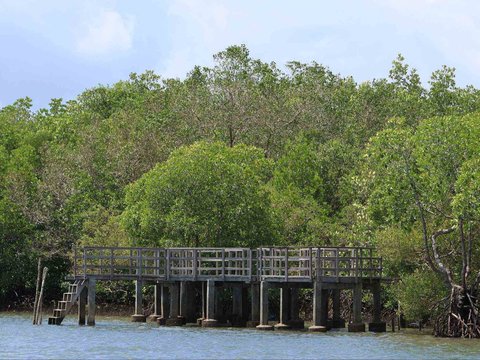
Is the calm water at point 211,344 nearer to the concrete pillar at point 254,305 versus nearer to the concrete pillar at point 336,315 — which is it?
the concrete pillar at point 254,305

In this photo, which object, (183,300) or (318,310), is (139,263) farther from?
(318,310)

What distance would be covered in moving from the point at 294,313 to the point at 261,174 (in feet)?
39.5

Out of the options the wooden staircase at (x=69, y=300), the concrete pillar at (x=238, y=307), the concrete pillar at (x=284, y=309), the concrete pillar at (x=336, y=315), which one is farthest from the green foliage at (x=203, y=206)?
the concrete pillar at (x=336, y=315)

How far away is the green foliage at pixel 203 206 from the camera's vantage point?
176ft

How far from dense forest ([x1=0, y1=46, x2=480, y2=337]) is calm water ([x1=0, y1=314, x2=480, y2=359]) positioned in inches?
120

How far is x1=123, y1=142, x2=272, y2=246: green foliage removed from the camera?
176ft

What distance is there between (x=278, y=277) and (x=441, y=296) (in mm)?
6104

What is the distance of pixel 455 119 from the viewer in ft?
144

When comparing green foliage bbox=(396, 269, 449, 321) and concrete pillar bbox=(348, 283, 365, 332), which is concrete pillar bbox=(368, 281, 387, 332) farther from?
green foliage bbox=(396, 269, 449, 321)

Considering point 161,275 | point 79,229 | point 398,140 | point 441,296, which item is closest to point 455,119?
point 398,140

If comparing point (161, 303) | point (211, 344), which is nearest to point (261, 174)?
point (161, 303)

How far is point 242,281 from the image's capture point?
162 ft

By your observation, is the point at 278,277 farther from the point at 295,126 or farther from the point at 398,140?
the point at 295,126

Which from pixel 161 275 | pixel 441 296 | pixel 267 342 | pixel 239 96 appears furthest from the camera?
pixel 239 96
